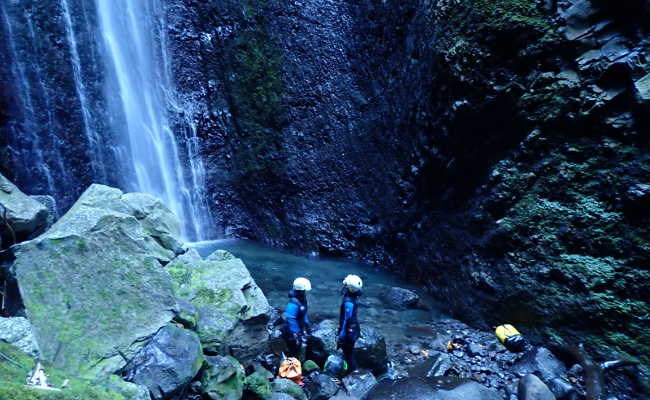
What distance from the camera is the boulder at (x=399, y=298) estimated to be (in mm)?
11234

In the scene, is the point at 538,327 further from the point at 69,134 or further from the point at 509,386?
the point at 69,134

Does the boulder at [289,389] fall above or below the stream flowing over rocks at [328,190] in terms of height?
below

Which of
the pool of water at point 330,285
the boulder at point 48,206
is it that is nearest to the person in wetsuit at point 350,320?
the pool of water at point 330,285

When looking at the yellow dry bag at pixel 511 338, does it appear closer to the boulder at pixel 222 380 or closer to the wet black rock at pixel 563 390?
the wet black rock at pixel 563 390

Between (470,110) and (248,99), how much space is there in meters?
10.9

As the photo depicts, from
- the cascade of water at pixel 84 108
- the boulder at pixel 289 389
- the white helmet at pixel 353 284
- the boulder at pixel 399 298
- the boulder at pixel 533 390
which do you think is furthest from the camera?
the cascade of water at pixel 84 108

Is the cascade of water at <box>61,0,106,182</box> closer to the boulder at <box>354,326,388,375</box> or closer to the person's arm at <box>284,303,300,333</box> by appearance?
the person's arm at <box>284,303,300,333</box>

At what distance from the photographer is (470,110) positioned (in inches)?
412

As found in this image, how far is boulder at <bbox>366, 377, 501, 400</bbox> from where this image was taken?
6449mm

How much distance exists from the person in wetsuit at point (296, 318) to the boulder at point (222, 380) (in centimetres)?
163

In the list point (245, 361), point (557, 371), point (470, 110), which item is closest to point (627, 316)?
point (557, 371)

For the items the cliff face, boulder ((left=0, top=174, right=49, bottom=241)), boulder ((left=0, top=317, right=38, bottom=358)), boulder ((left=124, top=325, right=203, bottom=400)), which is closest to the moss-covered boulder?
boulder ((left=0, top=317, right=38, bottom=358))

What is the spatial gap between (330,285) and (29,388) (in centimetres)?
1010

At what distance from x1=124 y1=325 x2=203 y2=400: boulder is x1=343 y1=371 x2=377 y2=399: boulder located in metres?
2.82
